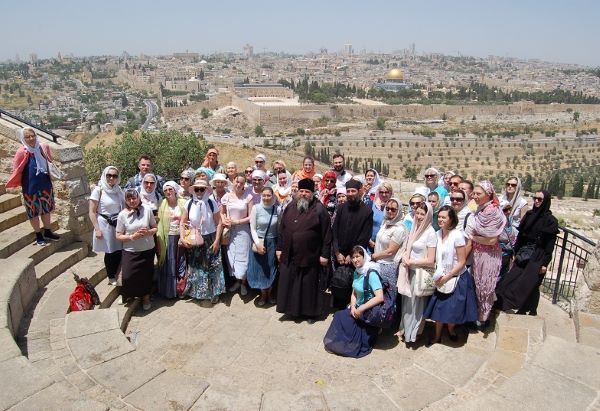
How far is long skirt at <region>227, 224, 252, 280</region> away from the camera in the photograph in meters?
4.38

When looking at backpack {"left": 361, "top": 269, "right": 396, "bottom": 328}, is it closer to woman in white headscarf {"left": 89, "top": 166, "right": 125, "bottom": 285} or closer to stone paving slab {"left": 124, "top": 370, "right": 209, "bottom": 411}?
stone paving slab {"left": 124, "top": 370, "right": 209, "bottom": 411}

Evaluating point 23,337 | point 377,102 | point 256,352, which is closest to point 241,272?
point 256,352

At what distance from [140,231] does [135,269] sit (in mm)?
388

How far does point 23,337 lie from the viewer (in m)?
3.48

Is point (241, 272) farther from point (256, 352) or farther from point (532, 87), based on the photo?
point (532, 87)

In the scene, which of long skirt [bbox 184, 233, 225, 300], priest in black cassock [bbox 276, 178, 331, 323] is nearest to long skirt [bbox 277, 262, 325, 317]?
priest in black cassock [bbox 276, 178, 331, 323]

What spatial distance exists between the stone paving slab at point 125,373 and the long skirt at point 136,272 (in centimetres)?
103

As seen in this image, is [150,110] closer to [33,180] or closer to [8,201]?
[8,201]

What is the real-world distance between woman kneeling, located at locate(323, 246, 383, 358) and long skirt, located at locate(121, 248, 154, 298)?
1711 millimetres

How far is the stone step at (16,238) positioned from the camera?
14.5ft

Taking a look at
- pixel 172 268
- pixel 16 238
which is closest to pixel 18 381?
pixel 172 268

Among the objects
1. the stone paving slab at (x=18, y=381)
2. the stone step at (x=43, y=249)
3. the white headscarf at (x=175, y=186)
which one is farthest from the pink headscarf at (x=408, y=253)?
the stone step at (x=43, y=249)

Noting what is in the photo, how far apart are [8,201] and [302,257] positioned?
11.8 ft

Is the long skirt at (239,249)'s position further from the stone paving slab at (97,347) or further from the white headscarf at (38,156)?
the white headscarf at (38,156)
